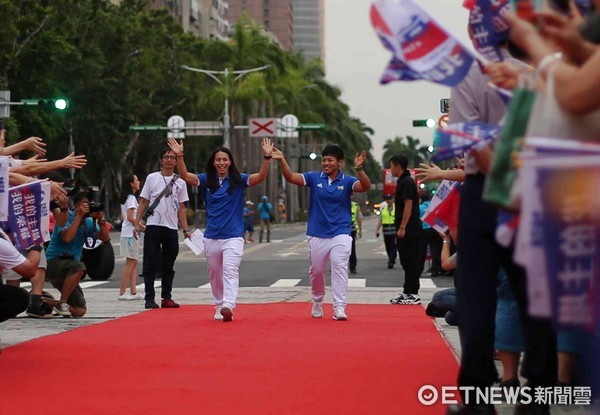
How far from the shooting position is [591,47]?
3697 millimetres

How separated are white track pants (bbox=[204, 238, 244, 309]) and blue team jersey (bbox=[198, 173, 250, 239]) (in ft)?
0.27

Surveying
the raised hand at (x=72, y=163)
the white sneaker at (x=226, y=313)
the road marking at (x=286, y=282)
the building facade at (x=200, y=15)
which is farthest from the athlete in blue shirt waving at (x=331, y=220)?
the building facade at (x=200, y=15)

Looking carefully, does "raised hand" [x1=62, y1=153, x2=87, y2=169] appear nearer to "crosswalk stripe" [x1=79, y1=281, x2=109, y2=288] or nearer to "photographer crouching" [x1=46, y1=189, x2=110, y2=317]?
"photographer crouching" [x1=46, y1=189, x2=110, y2=317]

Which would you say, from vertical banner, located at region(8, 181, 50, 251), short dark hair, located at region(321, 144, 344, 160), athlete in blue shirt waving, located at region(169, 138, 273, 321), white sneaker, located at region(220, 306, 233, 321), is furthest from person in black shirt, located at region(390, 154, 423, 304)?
vertical banner, located at region(8, 181, 50, 251)

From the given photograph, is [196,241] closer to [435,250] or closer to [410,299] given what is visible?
[410,299]

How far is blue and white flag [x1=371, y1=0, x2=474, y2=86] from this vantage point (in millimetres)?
4254

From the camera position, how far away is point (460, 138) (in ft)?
14.3

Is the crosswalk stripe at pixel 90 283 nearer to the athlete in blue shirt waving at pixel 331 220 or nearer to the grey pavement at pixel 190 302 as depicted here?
the grey pavement at pixel 190 302

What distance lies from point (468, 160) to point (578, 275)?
221cm

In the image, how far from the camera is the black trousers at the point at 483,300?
17.7 feet

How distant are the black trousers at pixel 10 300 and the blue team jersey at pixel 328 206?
4.61 meters

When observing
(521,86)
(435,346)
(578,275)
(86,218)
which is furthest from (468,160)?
(86,218)

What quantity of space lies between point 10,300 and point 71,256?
482cm

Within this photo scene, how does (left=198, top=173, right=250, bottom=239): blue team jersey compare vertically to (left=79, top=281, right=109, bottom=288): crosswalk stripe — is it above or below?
above
